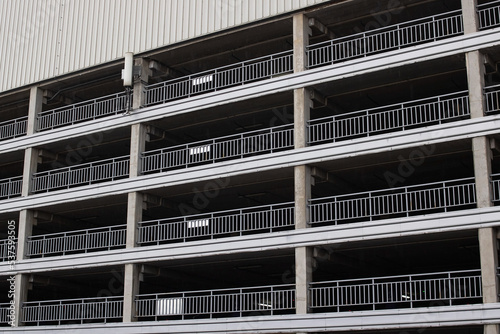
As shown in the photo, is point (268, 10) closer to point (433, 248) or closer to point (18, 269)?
point (433, 248)

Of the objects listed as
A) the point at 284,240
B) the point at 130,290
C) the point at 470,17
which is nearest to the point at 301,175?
the point at 284,240

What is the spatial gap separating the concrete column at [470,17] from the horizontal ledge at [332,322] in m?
9.32

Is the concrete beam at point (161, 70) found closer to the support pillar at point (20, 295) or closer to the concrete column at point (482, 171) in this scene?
the support pillar at point (20, 295)

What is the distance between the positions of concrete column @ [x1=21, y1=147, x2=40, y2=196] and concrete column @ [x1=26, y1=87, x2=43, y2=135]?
0.94m

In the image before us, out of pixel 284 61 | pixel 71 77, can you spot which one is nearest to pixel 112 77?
pixel 71 77

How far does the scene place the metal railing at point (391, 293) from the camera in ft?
80.7

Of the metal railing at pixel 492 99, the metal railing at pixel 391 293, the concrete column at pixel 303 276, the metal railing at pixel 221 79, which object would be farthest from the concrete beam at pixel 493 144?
the metal railing at pixel 221 79

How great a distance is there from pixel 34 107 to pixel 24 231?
19.5 feet

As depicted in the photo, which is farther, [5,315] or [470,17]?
[5,315]

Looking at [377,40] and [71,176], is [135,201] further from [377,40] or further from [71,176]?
→ [377,40]

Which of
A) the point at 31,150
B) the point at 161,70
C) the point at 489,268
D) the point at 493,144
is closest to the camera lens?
the point at 489,268

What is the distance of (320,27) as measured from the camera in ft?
99.5

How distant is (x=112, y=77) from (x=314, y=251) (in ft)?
45.2

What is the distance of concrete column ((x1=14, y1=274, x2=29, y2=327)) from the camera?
33.2 metres
